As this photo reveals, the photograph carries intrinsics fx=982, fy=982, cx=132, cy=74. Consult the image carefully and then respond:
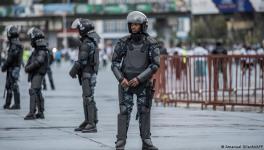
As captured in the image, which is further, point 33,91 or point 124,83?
point 33,91

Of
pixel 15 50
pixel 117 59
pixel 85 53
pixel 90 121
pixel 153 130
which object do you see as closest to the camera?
pixel 117 59

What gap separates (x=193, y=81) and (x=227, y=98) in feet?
5.57

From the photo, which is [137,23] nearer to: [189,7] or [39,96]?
[39,96]

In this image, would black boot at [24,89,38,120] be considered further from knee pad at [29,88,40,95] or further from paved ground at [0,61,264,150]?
paved ground at [0,61,264,150]

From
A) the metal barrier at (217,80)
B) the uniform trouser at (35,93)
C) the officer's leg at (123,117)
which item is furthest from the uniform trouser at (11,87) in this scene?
the officer's leg at (123,117)

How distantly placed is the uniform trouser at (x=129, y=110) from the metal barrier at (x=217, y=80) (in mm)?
7882

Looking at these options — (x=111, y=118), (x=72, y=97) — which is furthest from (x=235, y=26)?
(x=111, y=118)

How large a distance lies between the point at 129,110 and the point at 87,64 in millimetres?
2892

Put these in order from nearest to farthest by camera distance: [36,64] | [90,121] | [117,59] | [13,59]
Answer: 1. [117,59]
2. [90,121]
3. [36,64]
4. [13,59]

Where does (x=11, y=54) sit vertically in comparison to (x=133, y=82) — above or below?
below

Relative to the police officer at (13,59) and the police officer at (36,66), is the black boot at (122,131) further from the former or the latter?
the police officer at (13,59)

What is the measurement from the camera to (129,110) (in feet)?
40.7

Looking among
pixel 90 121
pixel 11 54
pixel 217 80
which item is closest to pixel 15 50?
pixel 11 54

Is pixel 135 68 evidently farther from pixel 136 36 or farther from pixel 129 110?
pixel 129 110
